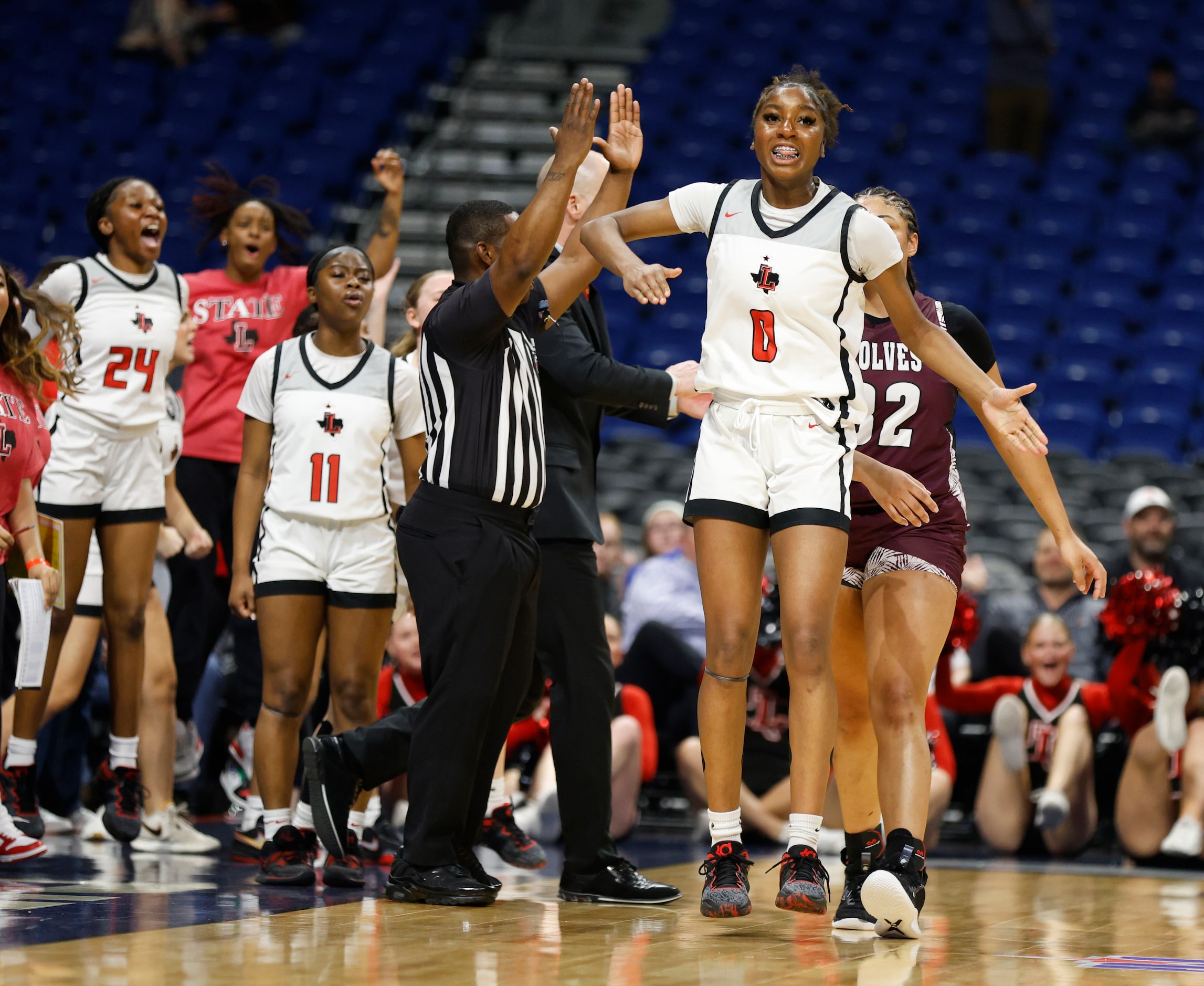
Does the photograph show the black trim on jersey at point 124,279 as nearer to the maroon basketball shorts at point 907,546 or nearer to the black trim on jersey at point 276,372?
the black trim on jersey at point 276,372

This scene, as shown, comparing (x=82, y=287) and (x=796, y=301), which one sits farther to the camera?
(x=82, y=287)

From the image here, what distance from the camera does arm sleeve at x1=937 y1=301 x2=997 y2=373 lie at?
454 centimetres

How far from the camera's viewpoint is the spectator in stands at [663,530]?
343 inches

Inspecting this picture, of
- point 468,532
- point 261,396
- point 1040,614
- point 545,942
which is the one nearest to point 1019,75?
point 1040,614

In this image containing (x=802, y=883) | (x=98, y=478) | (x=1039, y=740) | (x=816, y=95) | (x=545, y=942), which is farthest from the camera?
(x=1039, y=740)

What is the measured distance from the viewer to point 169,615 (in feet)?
22.0

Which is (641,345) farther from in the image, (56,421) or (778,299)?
(778,299)

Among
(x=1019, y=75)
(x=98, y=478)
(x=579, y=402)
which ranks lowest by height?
(x=98, y=478)

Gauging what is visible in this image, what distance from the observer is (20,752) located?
18.5 ft

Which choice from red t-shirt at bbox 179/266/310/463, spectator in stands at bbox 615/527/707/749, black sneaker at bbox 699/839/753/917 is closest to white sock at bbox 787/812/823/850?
black sneaker at bbox 699/839/753/917

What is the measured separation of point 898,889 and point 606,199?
2.05 meters

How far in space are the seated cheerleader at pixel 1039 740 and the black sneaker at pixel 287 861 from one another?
306cm

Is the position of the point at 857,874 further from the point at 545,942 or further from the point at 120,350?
the point at 120,350

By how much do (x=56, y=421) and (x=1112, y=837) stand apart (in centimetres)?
516
